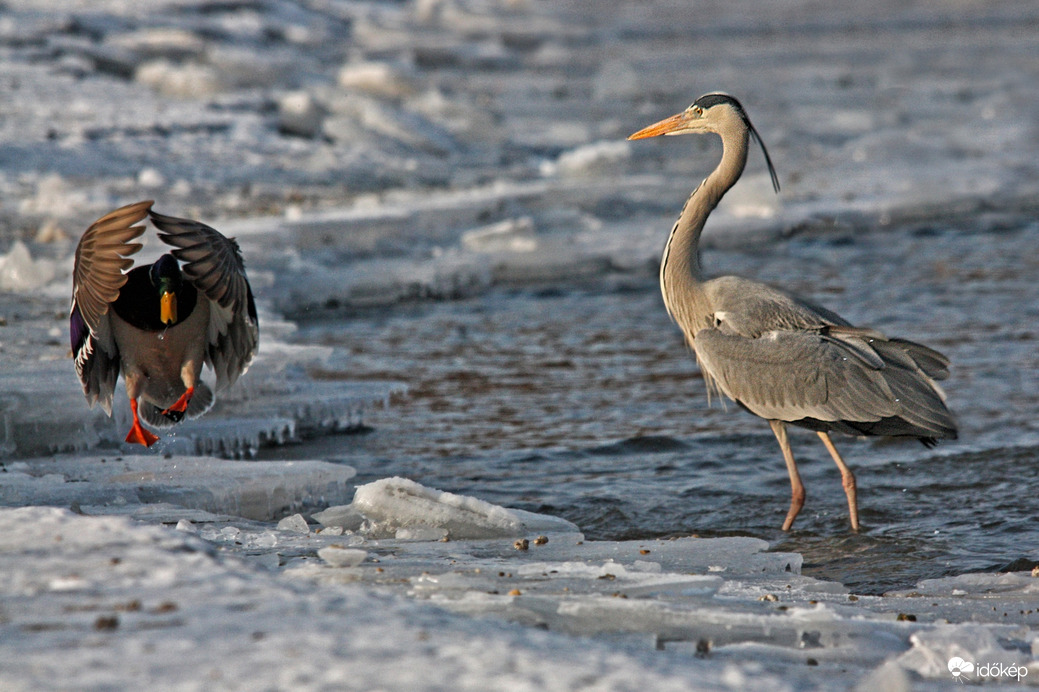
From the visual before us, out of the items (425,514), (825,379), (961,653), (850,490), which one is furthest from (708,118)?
(961,653)

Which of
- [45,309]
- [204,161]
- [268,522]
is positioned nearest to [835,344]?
[268,522]

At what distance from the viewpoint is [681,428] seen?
261 inches

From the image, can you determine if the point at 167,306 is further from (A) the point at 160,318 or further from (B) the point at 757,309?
(B) the point at 757,309

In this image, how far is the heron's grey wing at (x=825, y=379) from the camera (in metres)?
5.16

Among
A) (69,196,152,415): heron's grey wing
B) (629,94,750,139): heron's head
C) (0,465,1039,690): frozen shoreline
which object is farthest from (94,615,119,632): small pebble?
(629,94,750,139): heron's head

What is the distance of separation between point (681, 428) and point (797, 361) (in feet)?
4.57

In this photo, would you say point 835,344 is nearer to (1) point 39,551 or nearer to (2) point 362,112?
(1) point 39,551

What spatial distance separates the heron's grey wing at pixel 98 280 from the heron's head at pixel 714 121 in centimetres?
250

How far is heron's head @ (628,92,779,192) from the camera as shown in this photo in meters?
5.84

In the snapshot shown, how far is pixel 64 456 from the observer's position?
5.60m

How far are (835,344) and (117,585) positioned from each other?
10.8 feet

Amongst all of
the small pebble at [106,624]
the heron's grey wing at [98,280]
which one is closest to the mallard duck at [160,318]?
the heron's grey wing at [98,280]

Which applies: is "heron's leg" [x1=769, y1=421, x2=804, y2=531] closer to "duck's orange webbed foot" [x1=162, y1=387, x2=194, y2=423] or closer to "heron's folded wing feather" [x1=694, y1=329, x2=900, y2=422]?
"heron's folded wing feather" [x1=694, y1=329, x2=900, y2=422]

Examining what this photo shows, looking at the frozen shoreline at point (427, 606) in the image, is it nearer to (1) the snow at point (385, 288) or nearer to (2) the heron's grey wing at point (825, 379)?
(1) the snow at point (385, 288)
